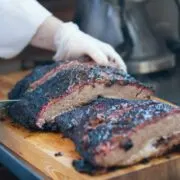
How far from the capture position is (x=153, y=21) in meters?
1.85

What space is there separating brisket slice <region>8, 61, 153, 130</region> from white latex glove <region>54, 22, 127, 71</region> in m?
0.11

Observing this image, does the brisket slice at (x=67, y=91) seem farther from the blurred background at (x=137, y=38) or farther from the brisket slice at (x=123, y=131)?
the blurred background at (x=137, y=38)

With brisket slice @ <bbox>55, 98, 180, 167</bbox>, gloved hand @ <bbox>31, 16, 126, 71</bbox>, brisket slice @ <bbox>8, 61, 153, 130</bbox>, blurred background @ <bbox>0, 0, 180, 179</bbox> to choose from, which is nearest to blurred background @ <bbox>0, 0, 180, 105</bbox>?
blurred background @ <bbox>0, 0, 180, 179</bbox>

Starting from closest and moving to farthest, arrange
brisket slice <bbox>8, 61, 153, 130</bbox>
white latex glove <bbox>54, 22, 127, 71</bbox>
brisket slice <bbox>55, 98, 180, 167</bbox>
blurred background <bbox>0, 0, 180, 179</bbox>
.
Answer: brisket slice <bbox>55, 98, 180, 167</bbox>, brisket slice <bbox>8, 61, 153, 130</bbox>, white latex glove <bbox>54, 22, 127, 71</bbox>, blurred background <bbox>0, 0, 180, 179</bbox>

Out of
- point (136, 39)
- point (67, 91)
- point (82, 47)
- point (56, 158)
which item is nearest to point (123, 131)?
point (56, 158)

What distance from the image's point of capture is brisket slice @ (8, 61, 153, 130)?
1248 millimetres

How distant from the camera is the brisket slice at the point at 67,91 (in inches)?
49.1

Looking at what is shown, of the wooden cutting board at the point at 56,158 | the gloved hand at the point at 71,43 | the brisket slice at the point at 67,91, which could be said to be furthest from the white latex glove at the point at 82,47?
the wooden cutting board at the point at 56,158

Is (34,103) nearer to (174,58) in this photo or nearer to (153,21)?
(174,58)

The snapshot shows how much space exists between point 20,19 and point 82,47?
21 cm

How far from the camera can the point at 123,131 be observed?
1034mm

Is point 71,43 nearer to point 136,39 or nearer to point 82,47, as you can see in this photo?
point 82,47

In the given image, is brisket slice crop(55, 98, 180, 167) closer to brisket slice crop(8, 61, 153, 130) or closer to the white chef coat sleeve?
brisket slice crop(8, 61, 153, 130)

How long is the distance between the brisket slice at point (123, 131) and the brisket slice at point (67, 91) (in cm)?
9
